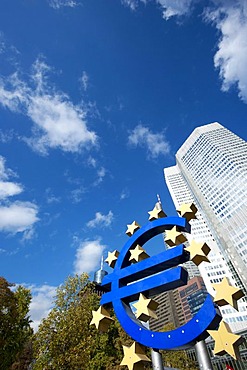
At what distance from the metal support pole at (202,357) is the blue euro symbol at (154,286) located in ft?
0.55

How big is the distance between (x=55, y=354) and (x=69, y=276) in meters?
4.60

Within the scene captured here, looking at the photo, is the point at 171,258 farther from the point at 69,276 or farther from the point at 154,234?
the point at 69,276

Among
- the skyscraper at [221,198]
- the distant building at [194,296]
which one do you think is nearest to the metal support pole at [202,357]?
the skyscraper at [221,198]

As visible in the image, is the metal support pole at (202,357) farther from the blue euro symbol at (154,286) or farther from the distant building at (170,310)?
the distant building at (170,310)

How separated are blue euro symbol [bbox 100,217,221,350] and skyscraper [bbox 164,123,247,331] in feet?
237

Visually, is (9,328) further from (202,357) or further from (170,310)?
(170,310)

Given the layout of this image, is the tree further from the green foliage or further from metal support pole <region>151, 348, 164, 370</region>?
metal support pole <region>151, 348, 164, 370</region>

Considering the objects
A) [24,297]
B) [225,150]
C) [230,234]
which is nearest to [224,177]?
[225,150]

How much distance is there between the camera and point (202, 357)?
20.0 feet

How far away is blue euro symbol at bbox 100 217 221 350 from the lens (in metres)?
Answer: 6.20

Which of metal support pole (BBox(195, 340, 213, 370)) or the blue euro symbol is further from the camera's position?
the blue euro symbol

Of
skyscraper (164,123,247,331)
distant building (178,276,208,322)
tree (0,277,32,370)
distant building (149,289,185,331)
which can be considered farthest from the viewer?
distant building (149,289,185,331)

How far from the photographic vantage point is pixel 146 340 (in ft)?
22.7

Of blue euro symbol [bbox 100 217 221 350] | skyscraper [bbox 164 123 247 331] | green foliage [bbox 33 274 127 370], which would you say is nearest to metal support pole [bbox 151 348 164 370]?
blue euro symbol [bbox 100 217 221 350]
